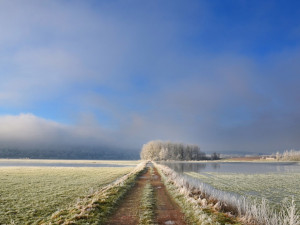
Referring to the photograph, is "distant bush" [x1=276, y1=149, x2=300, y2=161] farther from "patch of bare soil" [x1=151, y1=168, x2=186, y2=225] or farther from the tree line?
"patch of bare soil" [x1=151, y1=168, x2=186, y2=225]

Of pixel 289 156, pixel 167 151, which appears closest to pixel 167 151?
pixel 167 151

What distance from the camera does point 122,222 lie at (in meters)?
12.4

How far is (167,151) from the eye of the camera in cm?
16400

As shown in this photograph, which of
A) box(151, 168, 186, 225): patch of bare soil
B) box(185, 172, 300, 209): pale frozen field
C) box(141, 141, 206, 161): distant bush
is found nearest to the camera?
box(151, 168, 186, 225): patch of bare soil

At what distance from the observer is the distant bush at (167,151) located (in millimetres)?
165962

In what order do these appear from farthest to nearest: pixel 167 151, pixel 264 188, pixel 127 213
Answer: pixel 167 151, pixel 264 188, pixel 127 213

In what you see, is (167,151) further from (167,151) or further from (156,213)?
(156,213)

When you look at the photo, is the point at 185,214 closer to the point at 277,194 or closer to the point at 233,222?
the point at 233,222

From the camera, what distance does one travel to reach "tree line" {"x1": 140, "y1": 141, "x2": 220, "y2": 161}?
166 metres

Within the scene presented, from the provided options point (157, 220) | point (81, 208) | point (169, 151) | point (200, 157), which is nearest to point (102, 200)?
point (81, 208)

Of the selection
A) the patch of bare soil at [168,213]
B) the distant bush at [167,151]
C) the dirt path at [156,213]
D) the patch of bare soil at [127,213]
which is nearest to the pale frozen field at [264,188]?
the patch of bare soil at [168,213]

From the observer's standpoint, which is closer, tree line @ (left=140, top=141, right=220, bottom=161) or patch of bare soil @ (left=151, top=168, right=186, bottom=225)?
patch of bare soil @ (left=151, top=168, right=186, bottom=225)

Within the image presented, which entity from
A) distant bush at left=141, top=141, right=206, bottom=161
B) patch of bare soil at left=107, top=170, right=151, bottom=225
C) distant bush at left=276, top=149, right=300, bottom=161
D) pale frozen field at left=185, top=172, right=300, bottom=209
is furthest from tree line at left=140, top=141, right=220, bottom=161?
patch of bare soil at left=107, top=170, right=151, bottom=225

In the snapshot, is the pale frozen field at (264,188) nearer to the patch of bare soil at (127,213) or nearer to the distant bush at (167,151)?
the patch of bare soil at (127,213)
